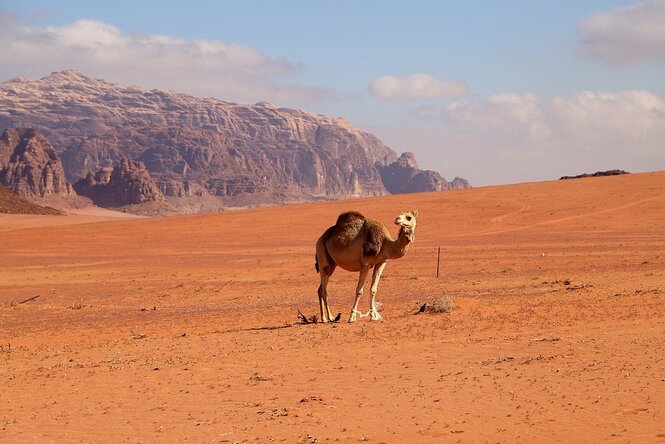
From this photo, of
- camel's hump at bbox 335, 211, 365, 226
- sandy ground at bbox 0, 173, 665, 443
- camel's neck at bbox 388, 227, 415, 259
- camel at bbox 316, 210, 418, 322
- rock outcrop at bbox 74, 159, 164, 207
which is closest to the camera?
sandy ground at bbox 0, 173, 665, 443

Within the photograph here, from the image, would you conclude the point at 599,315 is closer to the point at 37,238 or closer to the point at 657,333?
the point at 657,333

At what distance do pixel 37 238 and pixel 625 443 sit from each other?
169 feet

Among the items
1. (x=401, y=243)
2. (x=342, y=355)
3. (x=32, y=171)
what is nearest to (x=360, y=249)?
(x=401, y=243)

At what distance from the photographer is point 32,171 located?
181625 mm

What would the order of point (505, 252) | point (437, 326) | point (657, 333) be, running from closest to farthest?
point (657, 333), point (437, 326), point (505, 252)

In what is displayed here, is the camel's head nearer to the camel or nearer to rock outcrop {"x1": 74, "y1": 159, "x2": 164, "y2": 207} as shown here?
the camel

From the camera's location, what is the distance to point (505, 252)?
37938mm

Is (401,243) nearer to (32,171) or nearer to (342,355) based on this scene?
(342,355)

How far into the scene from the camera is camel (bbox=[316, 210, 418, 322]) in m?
16.5

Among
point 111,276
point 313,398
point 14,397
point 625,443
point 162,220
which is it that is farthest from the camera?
point 162,220

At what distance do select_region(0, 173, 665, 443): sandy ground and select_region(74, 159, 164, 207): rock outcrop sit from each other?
5976 inches

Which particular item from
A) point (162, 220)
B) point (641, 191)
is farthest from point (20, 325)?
point (641, 191)

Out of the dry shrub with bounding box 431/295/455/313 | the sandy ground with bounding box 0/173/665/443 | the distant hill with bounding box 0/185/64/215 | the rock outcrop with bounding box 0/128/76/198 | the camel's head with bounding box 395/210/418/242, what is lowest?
the sandy ground with bounding box 0/173/665/443

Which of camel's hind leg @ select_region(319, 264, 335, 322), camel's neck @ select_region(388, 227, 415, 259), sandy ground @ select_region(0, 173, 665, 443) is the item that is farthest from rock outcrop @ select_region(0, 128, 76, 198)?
camel's neck @ select_region(388, 227, 415, 259)
